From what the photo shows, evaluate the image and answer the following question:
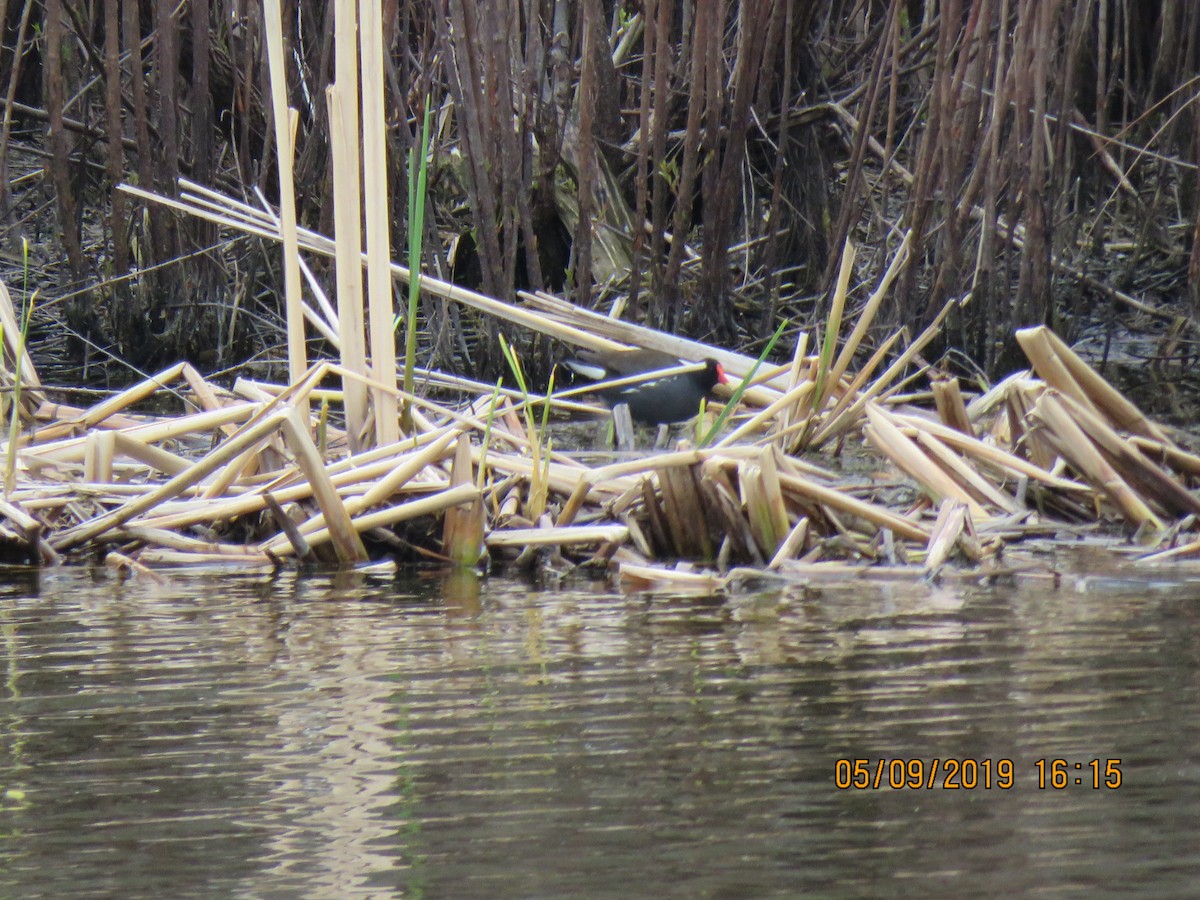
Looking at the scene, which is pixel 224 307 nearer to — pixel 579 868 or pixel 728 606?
pixel 728 606

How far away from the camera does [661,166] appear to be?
6996mm

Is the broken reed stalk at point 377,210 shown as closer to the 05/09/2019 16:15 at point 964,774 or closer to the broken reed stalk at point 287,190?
the broken reed stalk at point 287,190

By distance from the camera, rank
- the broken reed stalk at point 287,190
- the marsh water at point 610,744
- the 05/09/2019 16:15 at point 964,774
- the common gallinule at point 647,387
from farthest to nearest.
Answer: the common gallinule at point 647,387 → the broken reed stalk at point 287,190 → the 05/09/2019 16:15 at point 964,774 → the marsh water at point 610,744

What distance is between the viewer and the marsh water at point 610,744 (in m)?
2.13

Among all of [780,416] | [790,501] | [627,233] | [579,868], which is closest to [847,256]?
[780,416]

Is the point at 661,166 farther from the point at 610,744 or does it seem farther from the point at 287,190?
the point at 610,744

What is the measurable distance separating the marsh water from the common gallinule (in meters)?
2.71

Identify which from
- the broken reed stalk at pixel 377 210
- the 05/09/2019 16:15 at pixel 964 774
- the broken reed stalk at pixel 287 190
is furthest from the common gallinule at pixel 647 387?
the 05/09/2019 16:15 at pixel 964 774

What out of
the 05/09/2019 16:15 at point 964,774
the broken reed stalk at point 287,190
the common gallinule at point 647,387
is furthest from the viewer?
the common gallinule at point 647,387

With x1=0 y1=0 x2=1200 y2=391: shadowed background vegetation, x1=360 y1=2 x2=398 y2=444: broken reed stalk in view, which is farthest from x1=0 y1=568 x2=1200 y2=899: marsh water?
x1=0 y1=0 x2=1200 y2=391: shadowed background vegetation

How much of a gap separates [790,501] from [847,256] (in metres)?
1.30

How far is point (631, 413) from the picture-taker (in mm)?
7270

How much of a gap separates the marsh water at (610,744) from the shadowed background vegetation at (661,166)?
314 centimetres

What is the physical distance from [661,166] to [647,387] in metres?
0.92
